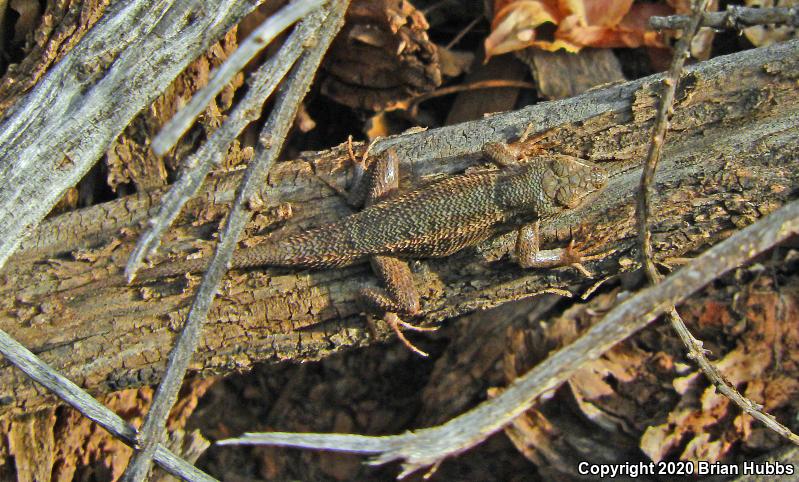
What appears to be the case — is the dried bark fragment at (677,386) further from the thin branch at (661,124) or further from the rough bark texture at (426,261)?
the thin branch at (661,124)

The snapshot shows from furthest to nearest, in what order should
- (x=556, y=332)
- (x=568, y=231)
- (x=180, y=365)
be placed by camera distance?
(x=556, y=332) → (x=568, y=231) → (x=180, y=365)

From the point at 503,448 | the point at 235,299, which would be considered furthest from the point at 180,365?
the point at 503,448

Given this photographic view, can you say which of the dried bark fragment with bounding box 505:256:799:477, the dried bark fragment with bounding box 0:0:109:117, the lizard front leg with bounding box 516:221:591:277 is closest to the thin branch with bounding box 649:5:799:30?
the lizard front leg with bounding box 516:221:591:277

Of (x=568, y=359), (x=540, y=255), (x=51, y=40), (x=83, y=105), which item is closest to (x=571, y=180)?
(x=540, y=255)

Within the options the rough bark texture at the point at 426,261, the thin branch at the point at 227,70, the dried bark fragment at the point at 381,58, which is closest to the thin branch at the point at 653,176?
the rough bark texture at the point at 426,261

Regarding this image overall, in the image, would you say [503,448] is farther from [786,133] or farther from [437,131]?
[786,133]

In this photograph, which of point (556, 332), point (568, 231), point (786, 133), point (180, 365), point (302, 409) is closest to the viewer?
point (180, 365)

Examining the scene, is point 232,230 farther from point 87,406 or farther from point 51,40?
point 51,40

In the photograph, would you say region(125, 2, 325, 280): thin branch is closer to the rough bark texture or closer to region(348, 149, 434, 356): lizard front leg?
the rough bark texture
